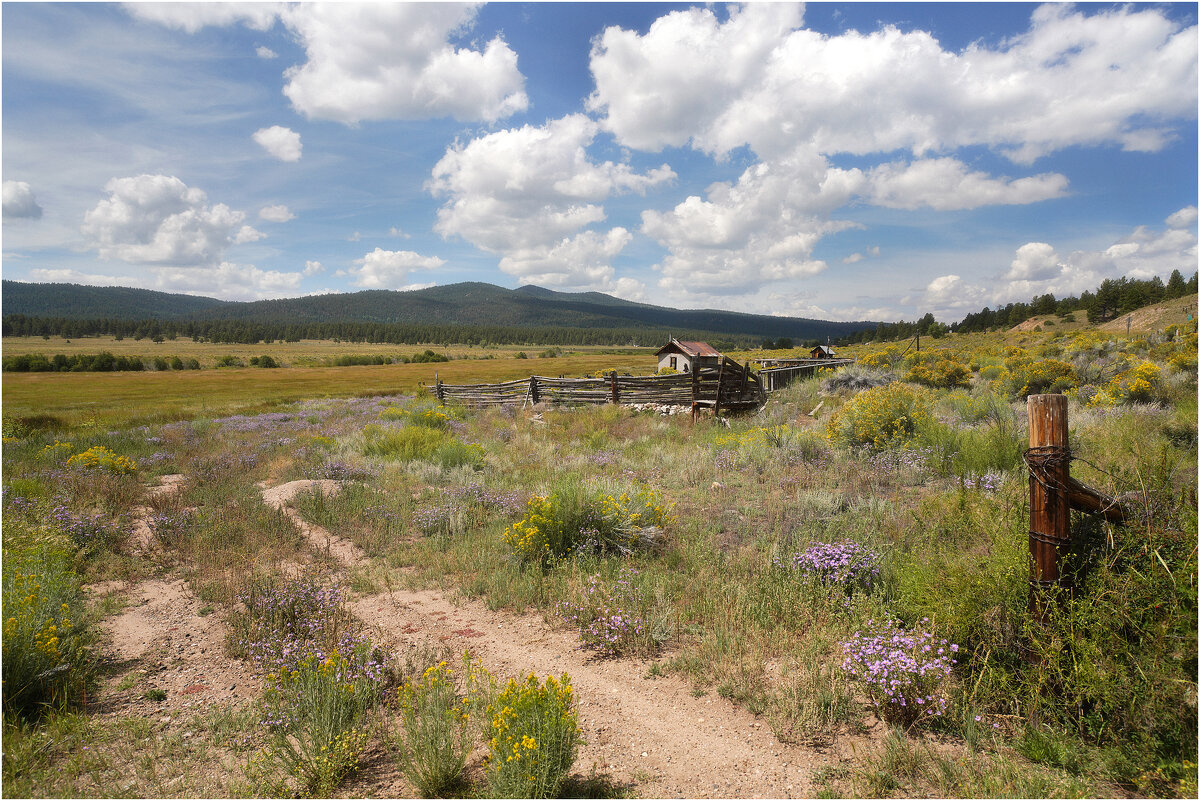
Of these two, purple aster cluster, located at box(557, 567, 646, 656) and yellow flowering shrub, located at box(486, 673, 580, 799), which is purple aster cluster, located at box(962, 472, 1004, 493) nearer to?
purple aster cluster, located at box(557, 567, 646, 656)

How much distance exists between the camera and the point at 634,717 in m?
3.62

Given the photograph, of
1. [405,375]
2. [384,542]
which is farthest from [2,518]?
[405,375]

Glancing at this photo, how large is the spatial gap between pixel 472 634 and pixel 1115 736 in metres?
4.62

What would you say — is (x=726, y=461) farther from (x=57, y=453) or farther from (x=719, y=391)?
(x=57, y=453)

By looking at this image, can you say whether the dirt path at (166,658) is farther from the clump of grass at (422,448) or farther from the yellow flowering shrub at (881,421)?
the yellow flowering shrub at (881,421)

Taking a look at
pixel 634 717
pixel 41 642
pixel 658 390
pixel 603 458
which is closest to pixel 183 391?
pixel 658 390

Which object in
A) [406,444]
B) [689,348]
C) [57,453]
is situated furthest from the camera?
[689,348]

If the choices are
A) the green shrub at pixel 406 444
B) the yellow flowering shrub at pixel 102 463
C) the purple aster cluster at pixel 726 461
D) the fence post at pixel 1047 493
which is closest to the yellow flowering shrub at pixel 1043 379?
the purple aster cluster at pixel 726 461

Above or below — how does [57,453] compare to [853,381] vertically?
below

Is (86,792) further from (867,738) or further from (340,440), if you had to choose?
(340,440)

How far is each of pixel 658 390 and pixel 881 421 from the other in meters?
9.28

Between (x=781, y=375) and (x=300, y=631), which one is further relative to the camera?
(x=781, y=375)

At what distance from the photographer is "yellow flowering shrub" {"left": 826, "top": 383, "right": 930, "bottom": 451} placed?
9.63 meters

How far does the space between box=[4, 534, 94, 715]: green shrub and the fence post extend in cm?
677
